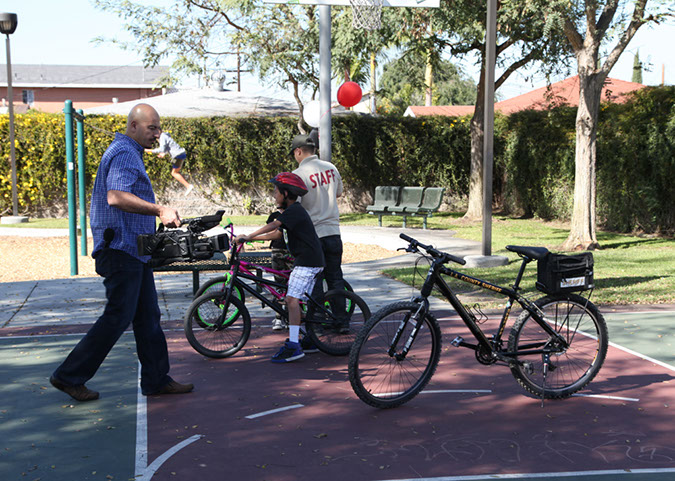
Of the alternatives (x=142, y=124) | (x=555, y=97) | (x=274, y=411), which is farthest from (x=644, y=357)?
(x=555, y=97)

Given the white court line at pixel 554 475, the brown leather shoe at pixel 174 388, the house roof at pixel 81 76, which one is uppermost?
the house roof at pixel 81 76

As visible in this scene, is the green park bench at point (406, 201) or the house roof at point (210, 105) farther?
the house roof at point (210, 105)

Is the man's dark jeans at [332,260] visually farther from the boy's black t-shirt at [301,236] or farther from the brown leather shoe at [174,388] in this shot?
the brown leather shoe at [174,388]

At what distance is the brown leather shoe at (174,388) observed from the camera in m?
5.48

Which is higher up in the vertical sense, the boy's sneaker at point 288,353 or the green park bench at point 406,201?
the green park bench at point 406,201

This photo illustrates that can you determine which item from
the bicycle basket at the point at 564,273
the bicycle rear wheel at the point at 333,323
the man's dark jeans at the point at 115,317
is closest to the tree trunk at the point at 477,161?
the bicycle rear wheel at the point at 333,323

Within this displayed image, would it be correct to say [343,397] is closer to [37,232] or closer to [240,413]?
[240,413]

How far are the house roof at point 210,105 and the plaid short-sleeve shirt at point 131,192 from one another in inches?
684

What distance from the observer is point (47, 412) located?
506cm

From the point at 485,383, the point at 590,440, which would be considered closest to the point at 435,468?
the point at 590,440

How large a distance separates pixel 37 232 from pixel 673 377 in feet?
50.1

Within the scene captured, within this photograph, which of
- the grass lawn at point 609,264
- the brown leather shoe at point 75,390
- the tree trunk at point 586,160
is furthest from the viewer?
the tree trunk at point 586,160

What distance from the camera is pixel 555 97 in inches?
805

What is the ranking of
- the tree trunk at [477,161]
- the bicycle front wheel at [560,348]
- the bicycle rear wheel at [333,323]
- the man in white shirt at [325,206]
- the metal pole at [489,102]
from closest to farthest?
1. the bicycle front wheel at [560,348]
2. the bicycle rear wheel at [333,323]
3. the man in white shirt at [325,206]
4. the metal pole at [489,102]
5. the tree trunk at [477,161]
